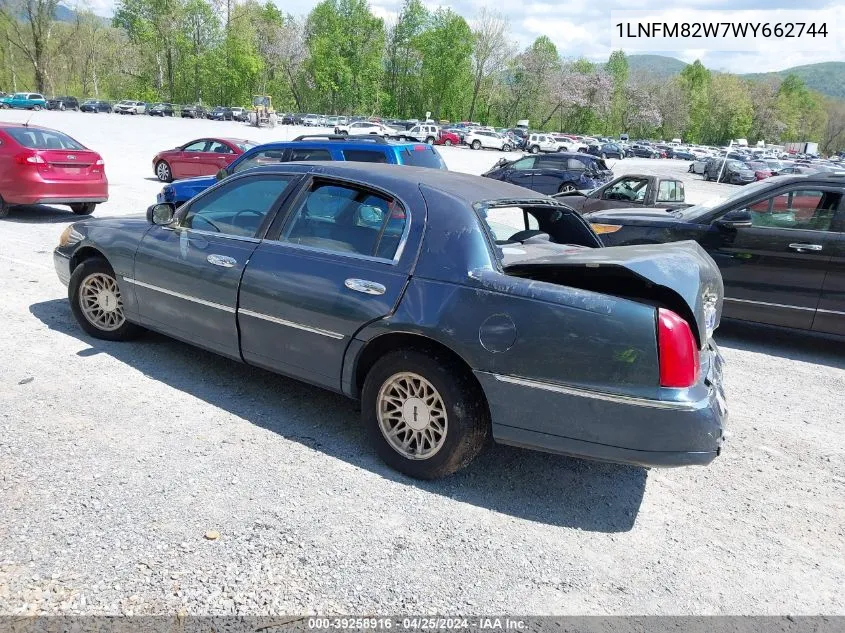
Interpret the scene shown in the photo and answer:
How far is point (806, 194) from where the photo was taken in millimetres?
6270

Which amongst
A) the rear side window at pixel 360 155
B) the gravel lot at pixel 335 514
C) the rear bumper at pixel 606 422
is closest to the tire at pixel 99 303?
the gravel lot at pixel 335 514

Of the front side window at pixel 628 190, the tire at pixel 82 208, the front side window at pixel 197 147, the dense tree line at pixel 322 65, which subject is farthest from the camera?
the dense tree line at pixel 322 65

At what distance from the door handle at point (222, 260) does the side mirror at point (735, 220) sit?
4825mm

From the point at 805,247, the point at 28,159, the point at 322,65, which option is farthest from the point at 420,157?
the point at 322,65

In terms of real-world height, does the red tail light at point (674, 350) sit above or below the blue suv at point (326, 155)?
below

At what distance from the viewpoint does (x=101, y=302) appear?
5.16 meters

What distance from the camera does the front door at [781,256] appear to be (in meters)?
6.13

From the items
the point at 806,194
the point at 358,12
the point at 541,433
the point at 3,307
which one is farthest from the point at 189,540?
the point at 358,12

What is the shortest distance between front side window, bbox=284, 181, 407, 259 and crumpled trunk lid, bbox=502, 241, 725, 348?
2.33 feet

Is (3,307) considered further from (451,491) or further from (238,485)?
(451,491)

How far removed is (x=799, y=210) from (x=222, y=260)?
5.35m

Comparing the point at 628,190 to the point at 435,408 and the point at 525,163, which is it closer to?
the point at 525,163

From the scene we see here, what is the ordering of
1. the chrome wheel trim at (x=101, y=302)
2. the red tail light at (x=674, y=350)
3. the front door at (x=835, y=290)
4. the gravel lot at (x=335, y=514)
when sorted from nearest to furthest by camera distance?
the gravel lot at (x=335, y=514) < the red tail light at (x=674, y=350) < the chrome wheel trim at (x=101, y=302) < the front door at (x=835, y=290)

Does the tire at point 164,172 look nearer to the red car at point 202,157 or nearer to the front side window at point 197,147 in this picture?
the red car at point 202,157
